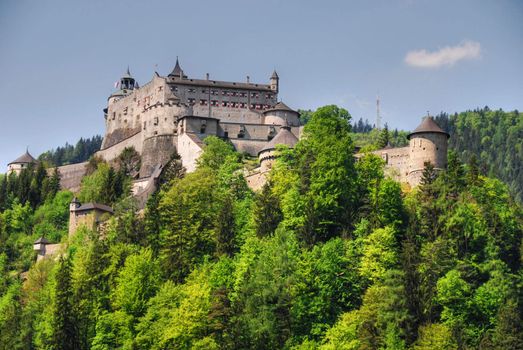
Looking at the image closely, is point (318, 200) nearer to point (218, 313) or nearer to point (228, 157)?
point (218, 313)

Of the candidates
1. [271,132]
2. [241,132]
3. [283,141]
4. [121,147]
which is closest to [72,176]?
[121,147]

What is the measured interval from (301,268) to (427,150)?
1754 cm

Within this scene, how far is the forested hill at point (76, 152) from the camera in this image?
7121 inches

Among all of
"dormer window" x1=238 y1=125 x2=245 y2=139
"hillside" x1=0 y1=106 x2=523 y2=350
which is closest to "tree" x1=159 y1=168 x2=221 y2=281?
"hillside" x1=0 y1=106 x2=523 y2=350

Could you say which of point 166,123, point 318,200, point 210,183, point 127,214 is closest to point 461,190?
point 318,200

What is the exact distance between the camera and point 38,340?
217 feet

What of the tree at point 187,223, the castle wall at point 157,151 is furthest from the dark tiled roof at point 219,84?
the tree at point 187,223

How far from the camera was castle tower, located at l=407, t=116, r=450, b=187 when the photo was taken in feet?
225

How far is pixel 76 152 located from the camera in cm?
18488

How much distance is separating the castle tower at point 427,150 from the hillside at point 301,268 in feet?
5.44

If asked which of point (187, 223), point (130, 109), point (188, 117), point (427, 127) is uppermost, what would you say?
point (130, 109)

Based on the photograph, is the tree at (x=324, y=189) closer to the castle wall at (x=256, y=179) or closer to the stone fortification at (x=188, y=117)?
the castle wall at (x=256, y=179)

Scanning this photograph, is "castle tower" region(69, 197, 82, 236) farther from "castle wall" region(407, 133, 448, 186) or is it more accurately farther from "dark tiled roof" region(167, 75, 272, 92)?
"castle wall" region(407, 133, 448, 186)

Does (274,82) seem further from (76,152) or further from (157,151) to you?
(76,152)
